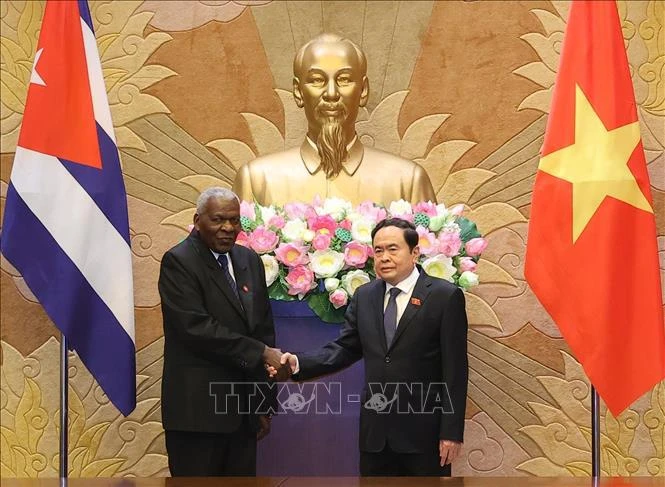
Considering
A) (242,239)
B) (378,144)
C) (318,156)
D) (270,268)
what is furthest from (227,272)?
(378,144)

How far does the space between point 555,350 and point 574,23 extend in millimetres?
2434

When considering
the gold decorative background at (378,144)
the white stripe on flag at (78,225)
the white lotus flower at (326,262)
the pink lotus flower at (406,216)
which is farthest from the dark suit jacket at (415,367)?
the gold decorative background at (378,144)

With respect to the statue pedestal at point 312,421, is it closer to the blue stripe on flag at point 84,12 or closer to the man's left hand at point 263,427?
the man's left hand at point 263,427

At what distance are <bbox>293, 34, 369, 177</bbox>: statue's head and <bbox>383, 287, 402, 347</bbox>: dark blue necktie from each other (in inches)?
54.3

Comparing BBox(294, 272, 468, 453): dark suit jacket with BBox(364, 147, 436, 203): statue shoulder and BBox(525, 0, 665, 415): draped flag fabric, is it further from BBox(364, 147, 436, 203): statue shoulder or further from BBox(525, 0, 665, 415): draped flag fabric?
BBox(364, 147, 436, 203): statue shoulder

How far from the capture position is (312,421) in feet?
16.0

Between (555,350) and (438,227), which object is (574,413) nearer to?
(555,350)

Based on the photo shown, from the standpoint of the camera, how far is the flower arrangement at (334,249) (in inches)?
184

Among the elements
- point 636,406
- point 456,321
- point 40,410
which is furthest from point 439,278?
point 40,410

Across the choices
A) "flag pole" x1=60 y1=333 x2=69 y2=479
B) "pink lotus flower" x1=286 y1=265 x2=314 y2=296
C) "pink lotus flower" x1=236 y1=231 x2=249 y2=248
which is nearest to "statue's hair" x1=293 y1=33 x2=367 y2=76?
"pink lotus flower" x1=236 y1=231 x2=249 y2=248

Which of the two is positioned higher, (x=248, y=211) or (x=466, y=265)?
(x=248, y=211)

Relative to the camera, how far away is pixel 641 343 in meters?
3.88

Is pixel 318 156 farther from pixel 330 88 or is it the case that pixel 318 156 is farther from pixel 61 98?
pixel 61 98

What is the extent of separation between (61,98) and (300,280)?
1227 mm
